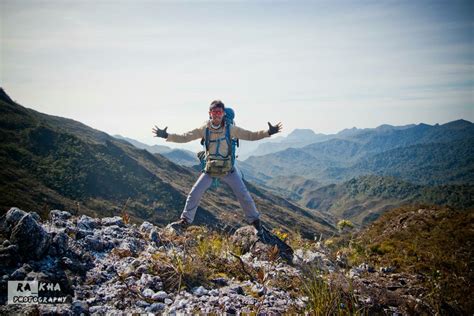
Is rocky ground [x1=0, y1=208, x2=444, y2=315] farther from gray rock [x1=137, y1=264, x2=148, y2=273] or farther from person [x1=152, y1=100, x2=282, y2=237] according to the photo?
person [x1=152, y1=100, x2=282, y2=237]

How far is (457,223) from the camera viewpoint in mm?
15914

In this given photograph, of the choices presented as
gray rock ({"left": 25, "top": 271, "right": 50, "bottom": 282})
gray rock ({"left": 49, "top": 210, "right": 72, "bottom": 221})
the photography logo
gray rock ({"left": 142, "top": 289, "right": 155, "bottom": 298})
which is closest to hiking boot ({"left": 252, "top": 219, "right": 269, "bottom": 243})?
gray rock ({"left": 142, "top": 289, "right": 155, "bottom": 298})

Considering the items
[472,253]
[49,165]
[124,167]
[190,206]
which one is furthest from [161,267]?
[124,167]

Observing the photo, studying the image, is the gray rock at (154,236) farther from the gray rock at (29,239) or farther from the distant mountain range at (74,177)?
the distant mountain range at (74,177)

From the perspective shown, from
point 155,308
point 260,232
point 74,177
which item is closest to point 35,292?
point 155,308

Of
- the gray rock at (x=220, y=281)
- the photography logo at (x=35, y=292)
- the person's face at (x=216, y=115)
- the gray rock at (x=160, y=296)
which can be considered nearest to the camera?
the photography logo at (x=35, y=292)

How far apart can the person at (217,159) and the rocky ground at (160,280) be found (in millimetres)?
1381

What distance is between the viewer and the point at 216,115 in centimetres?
765

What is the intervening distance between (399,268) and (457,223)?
36.3 ft

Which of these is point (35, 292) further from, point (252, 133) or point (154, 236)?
point (252, 133)

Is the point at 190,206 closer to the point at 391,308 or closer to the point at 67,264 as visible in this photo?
the point at 67,264

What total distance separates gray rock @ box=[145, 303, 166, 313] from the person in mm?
3417

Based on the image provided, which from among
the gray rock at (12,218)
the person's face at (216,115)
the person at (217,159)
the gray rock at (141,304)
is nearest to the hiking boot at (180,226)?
the person at (217,159)

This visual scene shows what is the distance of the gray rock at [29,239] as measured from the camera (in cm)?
476
